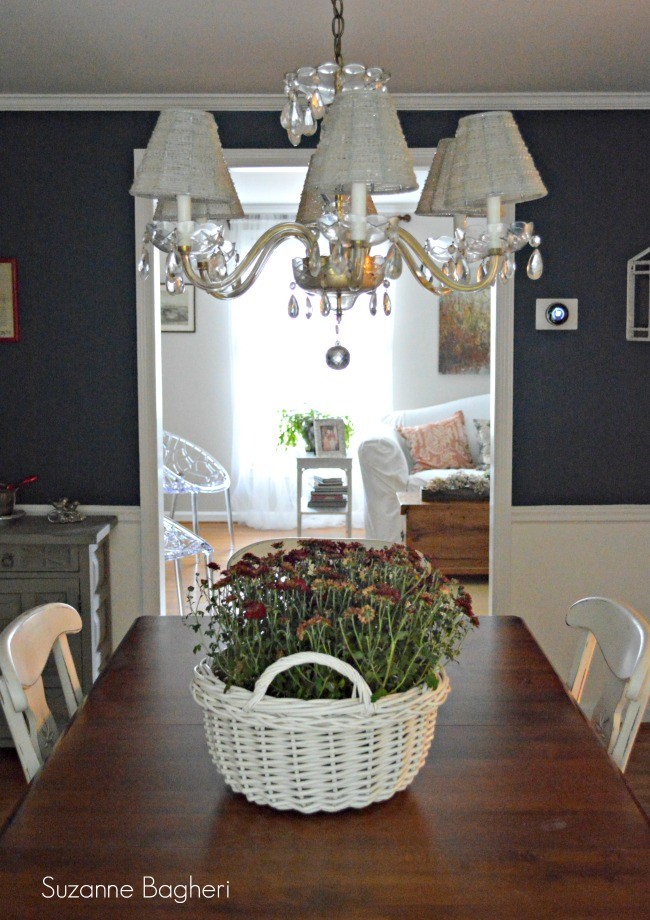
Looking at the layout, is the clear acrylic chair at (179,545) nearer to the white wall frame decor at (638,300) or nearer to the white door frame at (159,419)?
the white door frame at (159,419)

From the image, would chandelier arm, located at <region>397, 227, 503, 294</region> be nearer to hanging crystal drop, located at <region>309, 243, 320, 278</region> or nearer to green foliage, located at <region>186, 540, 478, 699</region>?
hanging crystal drop, located at <region>309, 243, 320, 278</region>

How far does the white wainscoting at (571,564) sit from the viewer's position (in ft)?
12.6

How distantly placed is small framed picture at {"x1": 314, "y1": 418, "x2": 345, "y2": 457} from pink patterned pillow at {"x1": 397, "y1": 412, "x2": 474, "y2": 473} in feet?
1.63

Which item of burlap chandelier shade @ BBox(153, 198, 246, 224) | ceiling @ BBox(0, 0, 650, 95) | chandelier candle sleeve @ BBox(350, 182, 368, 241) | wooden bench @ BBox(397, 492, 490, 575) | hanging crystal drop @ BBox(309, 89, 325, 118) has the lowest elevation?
wooden bench @ BBox(397, 492, 490, 575)

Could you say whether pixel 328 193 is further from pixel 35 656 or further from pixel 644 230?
pixel 644 230

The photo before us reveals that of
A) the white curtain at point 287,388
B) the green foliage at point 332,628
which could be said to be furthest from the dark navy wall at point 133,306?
the white curtain at point 287,388

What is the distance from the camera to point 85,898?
117 cm

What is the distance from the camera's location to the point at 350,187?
172 cm

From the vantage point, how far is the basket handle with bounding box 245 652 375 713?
1.30m

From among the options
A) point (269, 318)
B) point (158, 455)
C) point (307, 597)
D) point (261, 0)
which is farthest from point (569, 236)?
point (269, 318)

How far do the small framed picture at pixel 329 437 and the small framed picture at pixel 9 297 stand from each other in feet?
11.2

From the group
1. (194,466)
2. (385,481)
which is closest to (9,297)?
(385,481)

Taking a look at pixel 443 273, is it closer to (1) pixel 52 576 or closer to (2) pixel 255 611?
(2) pixel 255 611

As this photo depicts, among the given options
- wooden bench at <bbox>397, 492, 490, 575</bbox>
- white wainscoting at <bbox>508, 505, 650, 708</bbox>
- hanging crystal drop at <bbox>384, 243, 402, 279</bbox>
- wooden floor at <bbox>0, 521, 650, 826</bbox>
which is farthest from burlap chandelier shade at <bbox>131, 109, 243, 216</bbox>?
wooden bench at <bbox>397, 492, 490, 575</bbox>
